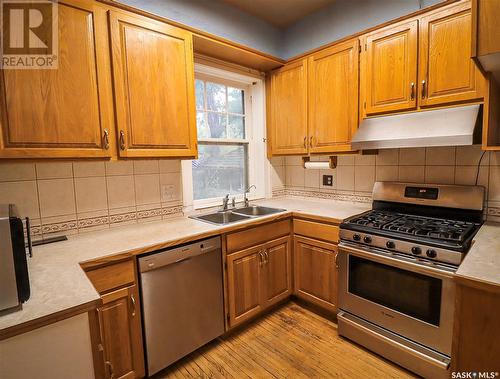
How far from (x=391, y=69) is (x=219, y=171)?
165cm

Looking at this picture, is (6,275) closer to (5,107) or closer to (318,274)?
(5,107)

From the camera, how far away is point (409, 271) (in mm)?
1655

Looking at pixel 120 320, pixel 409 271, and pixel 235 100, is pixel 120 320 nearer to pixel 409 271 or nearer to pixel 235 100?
pixel 409 271

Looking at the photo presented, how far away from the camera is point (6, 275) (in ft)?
2.95

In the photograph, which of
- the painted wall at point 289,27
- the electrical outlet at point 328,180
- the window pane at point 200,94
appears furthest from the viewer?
the electrical outlet at point 328,180

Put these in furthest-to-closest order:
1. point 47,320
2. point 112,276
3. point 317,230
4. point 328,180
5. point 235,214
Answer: point 328,180
point 235,214
point 317,230
point 112,276
point 47,320

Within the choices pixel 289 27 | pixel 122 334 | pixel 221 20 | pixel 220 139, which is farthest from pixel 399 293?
pixel 289 27

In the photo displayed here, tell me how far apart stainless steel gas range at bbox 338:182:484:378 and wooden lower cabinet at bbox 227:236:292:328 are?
528 millimetres

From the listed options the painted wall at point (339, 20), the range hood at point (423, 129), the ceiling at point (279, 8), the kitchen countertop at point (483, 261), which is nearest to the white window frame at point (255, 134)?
the painted wall at point (339, 20)

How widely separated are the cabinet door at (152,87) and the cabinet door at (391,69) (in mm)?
1327

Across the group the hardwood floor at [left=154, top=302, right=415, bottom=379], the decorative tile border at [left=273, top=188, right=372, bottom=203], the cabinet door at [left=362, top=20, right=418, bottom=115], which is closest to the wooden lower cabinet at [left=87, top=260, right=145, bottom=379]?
the hardwood floor at [left=154, top=302, right=415, bottom=379]

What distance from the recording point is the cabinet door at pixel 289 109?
2.51 meters

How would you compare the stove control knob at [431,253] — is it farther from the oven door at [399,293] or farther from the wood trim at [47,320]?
the wood trim at [47,320]

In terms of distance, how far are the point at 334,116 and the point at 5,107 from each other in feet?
7.01
